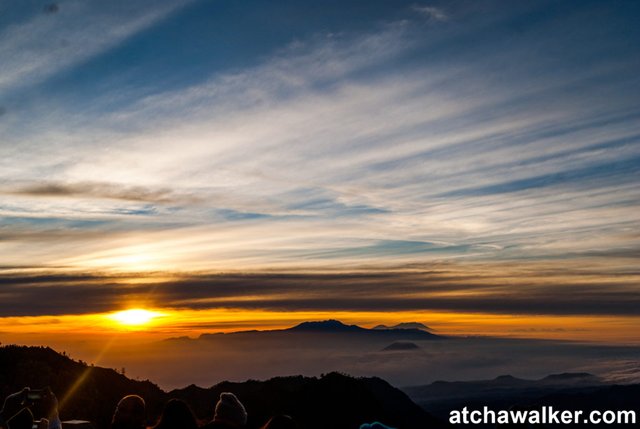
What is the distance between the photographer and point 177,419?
9156mm

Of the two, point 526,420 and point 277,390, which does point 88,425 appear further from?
point 277,390

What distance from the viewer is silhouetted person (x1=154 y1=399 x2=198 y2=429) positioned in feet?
30.0

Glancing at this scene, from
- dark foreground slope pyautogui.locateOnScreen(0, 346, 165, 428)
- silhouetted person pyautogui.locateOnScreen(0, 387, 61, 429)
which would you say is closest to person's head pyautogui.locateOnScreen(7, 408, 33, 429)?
silhouetted person pyautogui.locateOnScreen(0, 387, 61, 429)

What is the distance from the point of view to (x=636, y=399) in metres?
112

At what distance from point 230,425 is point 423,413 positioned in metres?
51.5

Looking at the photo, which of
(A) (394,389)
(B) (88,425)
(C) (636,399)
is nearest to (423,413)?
(A) (394,389)

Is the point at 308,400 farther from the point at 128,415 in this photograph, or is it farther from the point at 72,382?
the point at 128,415

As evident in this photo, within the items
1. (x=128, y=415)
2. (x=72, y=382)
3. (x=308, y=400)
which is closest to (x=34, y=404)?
(x=128, y=415)

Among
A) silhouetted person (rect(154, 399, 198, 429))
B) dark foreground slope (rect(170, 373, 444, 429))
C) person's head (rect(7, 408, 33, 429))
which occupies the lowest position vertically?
dark foreground slope (rect(170, 373, 444, 429))

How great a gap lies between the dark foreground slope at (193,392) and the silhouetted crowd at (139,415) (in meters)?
19.8

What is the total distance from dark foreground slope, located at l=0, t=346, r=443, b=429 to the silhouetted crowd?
19849 millimetres

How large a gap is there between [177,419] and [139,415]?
498 millimetres

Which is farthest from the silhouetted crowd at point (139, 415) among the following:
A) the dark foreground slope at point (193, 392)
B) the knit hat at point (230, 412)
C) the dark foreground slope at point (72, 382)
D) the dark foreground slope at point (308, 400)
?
the dark foreground slope at point (72, 382)

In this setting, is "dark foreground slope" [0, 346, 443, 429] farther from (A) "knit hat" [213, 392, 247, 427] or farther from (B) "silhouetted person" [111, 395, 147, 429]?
(B) "silhouetted person" [111, 395, 147, 429]
